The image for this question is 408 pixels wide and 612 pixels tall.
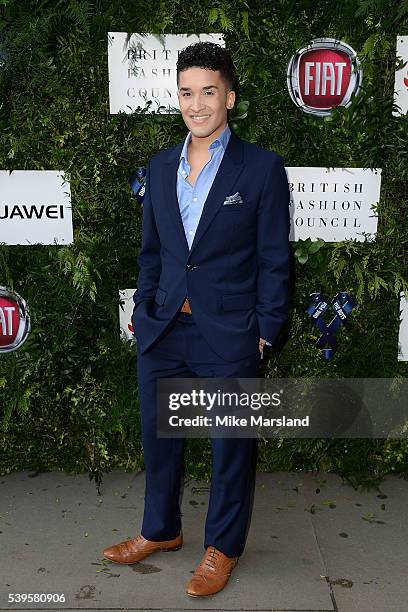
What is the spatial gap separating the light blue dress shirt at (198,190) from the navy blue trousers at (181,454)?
1.00 ft

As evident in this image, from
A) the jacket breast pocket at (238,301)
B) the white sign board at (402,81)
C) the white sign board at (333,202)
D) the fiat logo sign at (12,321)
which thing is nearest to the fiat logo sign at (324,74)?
the white sign board at (402,81)

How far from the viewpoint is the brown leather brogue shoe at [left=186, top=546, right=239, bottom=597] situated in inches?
129

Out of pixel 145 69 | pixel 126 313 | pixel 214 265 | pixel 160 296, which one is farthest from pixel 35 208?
pixel 214 265

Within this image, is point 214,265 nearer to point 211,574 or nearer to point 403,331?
point 211,574

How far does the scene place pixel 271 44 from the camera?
→ 150 inches

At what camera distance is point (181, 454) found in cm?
351

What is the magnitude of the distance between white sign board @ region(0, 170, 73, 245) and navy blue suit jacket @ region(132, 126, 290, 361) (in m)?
0.95

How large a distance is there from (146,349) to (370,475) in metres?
1.87

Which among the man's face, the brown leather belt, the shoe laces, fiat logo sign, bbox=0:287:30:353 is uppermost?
the man's face

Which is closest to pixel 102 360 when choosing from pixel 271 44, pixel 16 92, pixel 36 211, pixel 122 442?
pixel 122 442

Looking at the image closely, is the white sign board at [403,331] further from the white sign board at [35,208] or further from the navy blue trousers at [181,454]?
the white sign board at [35,208]

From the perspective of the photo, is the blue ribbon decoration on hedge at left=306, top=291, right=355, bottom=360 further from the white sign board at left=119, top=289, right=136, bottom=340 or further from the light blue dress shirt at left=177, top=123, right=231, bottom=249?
→ the light blue dress shirt at left=177, top=123, right=231, bottom=249

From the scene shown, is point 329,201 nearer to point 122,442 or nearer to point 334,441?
point 334,441

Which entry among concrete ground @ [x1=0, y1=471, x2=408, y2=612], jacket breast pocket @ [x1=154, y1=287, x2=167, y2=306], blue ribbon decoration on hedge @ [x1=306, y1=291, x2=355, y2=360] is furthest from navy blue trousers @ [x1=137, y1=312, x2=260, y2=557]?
blue ribbon decoration on hedge @ [x1=306, y1=291, x2=355, y2=360]
